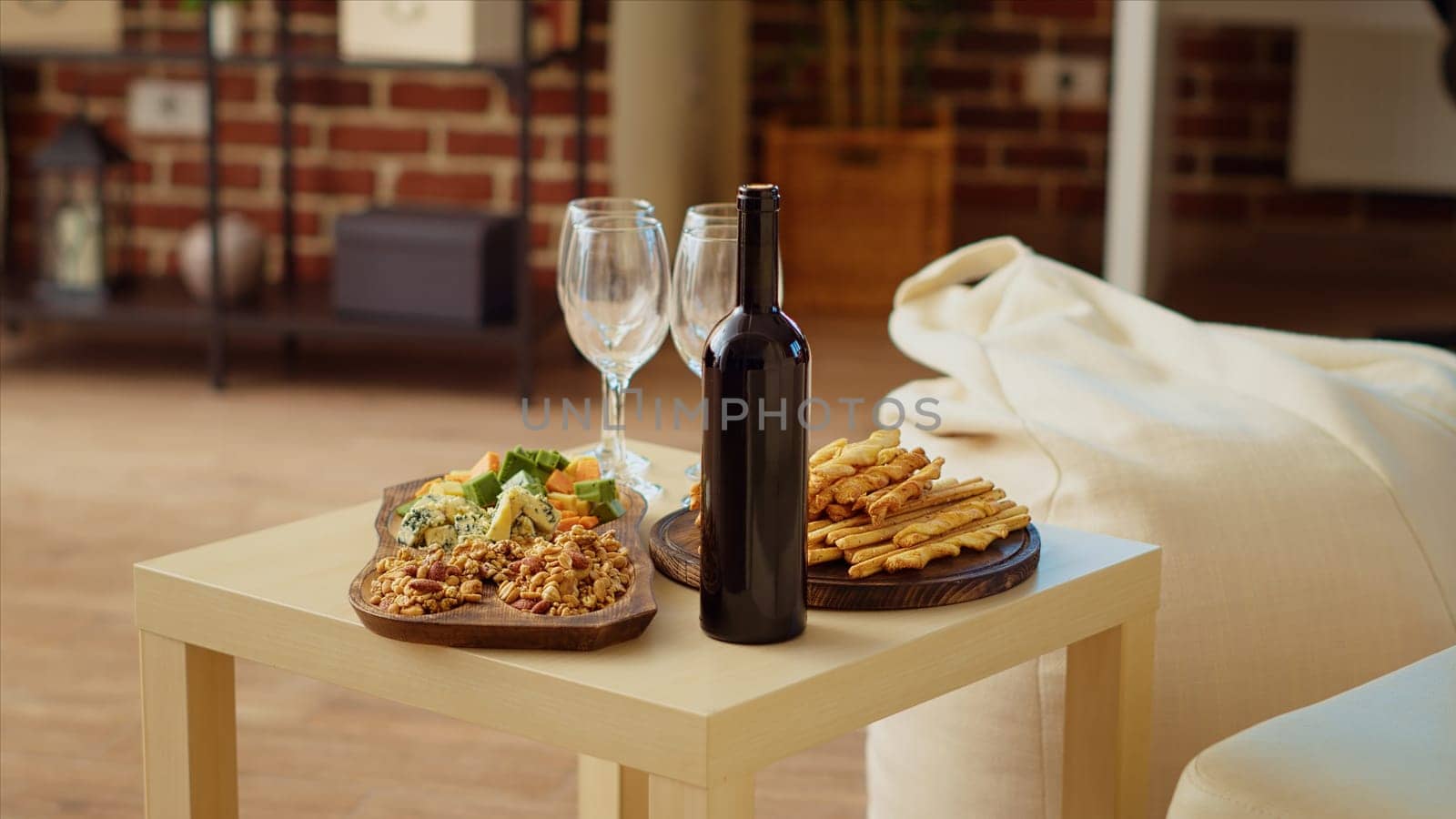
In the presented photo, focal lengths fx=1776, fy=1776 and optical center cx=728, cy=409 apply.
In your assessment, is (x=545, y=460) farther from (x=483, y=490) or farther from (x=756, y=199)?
(x=756, y=199)

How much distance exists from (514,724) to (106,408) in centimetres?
258

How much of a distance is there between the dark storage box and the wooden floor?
0.18 meters

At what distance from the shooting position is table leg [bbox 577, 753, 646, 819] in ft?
4.44

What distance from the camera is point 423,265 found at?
331 cm

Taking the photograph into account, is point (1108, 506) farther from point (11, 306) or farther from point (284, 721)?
point (11, 306)

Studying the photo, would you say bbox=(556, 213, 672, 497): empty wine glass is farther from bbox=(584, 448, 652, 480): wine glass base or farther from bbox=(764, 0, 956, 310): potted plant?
bbox=(764, 0, 956, 310): potted plant

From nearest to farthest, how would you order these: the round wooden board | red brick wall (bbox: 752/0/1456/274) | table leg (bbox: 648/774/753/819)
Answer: table leg (bbox: 648/774/753/819) → the round wooden board → red brick wall (bbox: 752/0/1456/274)

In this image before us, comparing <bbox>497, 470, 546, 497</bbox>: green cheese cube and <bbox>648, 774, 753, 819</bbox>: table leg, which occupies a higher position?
<bbox>497, 470, 546, 497</bbox>: green cheese cube

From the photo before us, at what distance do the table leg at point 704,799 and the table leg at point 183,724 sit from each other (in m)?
0.35

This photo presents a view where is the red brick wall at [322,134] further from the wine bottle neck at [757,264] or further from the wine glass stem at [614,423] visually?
the wine bottle neck at [757,264]

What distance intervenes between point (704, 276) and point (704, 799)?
477mm

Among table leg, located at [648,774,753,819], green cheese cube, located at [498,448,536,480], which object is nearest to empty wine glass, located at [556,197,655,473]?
green cheese cube, located at [498,448,536,480]

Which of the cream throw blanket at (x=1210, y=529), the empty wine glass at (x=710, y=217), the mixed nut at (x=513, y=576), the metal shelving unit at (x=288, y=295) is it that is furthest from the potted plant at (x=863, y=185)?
the mixed nut at (x=513, y=576)

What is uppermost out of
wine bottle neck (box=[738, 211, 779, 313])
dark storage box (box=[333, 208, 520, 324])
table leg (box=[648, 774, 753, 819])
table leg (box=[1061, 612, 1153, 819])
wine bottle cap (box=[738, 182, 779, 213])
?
wine bottle cap (box=[738, 182, 779, 213])
